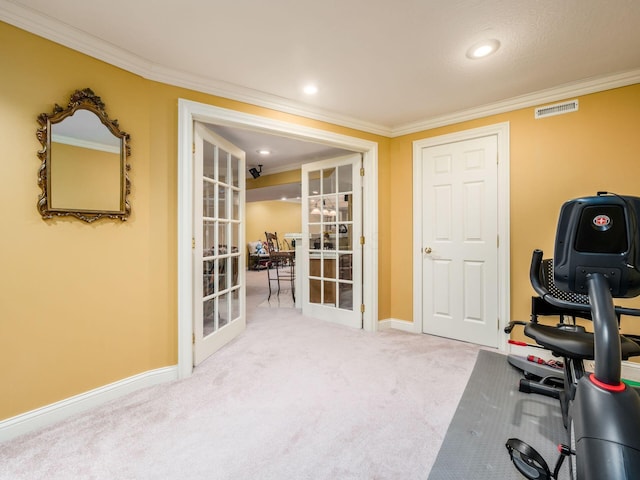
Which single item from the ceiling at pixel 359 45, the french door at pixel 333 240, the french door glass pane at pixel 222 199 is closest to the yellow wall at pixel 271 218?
the french door at pixel 333 240

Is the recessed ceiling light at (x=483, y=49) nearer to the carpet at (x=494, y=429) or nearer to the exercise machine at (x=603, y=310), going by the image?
the exercise machine at (x=603, y=310)

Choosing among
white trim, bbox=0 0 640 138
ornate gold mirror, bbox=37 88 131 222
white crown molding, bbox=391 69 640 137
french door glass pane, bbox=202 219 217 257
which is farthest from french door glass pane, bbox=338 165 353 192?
ornate gold mirror, bbox=37 88 131 222

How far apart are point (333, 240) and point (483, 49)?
7.76ft

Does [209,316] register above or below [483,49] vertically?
below

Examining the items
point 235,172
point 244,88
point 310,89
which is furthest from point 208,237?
point 310,89

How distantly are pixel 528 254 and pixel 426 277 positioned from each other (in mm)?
965

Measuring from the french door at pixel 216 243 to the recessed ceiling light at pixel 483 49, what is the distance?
212 cm

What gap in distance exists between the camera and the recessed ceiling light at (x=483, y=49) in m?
1.86

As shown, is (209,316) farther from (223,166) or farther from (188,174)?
(223,166)

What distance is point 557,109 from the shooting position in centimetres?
247

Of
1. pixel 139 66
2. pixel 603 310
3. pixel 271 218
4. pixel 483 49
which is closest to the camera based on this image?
pixel 603 310

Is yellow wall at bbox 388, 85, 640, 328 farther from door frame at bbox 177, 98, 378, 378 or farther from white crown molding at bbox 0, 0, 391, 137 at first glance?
door frame at bbox 177, 98, 378, 378

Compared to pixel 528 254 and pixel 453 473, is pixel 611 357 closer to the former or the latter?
pixel 453 473

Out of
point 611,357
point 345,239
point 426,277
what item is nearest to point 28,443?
point 611,357
